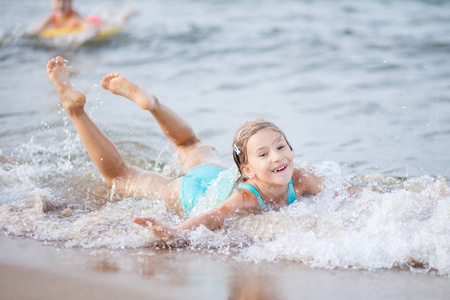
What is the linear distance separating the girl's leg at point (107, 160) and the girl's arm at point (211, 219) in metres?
0.62

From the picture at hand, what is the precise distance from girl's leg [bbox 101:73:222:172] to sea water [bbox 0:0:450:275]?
0.44m

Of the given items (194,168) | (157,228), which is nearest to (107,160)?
(194,168)

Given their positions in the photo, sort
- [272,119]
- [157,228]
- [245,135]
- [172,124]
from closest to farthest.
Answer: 1. [157,228]
2. [245,135]
3. [172,124]
4. [272,119]

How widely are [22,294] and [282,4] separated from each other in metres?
12.1

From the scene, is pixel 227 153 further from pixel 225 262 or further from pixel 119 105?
pixel 225 262

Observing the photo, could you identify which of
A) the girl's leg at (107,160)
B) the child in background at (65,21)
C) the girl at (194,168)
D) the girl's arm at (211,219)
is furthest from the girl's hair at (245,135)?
the child in background at (65,21)

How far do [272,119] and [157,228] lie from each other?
148 inches

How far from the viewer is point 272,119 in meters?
6.77

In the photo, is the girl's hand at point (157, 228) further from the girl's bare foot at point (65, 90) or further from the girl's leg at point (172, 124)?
the girl's bare foot at point (65, 90)

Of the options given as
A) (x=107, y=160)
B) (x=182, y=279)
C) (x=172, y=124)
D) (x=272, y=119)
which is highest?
(x=172, y=124)

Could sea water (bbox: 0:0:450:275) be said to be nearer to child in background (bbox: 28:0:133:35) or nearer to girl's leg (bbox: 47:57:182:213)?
girl's leg (bbox: 47:57:182:213)

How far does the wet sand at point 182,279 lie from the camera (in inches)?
104

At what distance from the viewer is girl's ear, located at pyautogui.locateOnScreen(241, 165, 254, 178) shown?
3971mm

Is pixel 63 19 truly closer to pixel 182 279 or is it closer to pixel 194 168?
pixel 194 168
